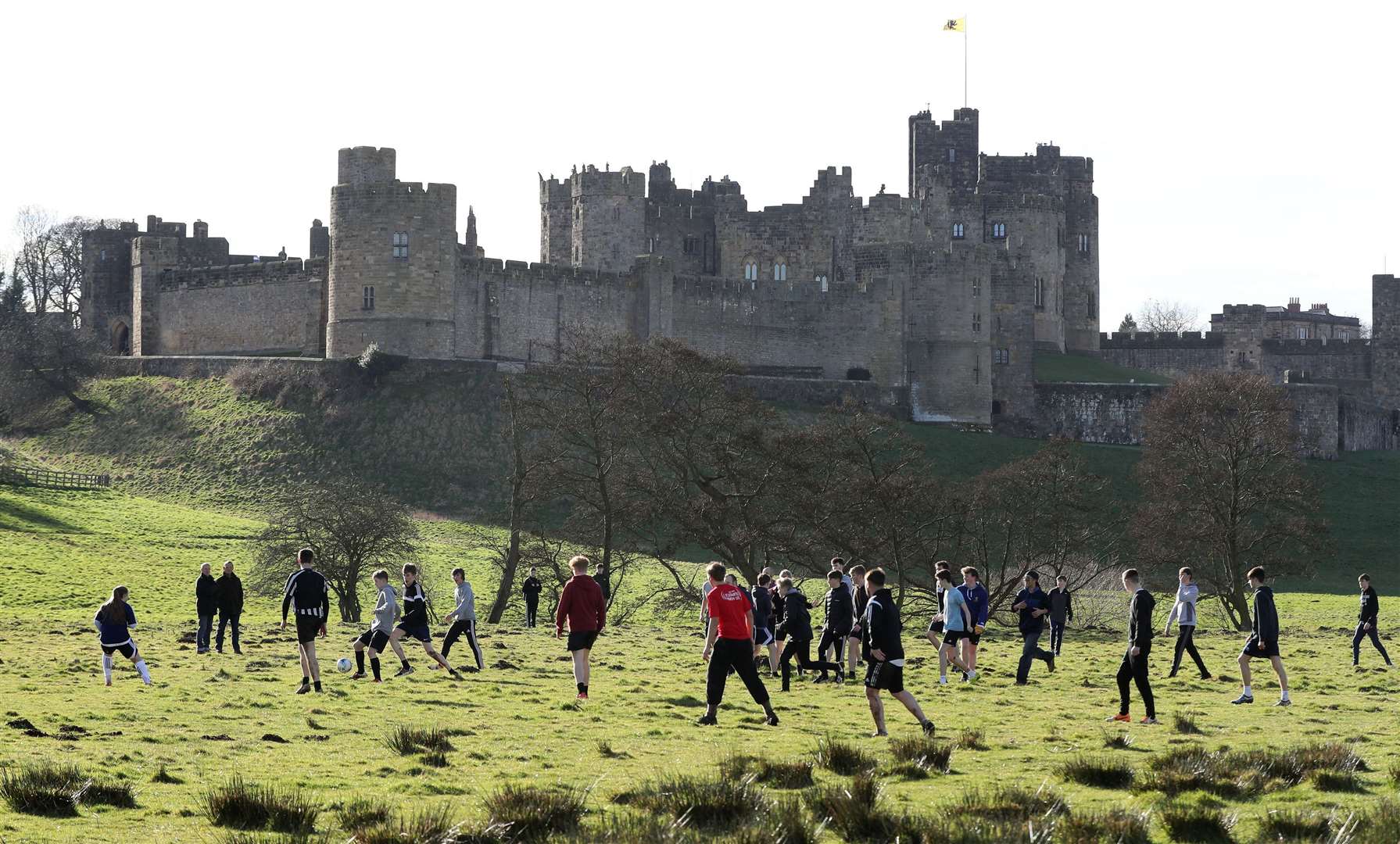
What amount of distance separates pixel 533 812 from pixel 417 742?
13.4 feet

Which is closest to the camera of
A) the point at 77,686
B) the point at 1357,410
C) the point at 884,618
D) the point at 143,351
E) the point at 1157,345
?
the point at 884,618

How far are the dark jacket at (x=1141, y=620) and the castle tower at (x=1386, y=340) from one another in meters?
80.7

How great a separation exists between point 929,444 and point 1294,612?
83.9 ft

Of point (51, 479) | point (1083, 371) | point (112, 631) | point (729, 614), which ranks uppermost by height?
point (1083, 371)

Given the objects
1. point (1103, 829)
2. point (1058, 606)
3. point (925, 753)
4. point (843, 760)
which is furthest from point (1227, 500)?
point (1103, 829)

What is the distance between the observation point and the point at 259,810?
1216 cm

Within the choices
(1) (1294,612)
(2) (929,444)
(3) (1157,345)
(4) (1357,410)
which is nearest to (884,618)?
(1) (1294,612)

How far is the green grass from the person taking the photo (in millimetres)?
88312

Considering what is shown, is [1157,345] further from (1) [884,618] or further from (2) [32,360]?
(1) [884,618]

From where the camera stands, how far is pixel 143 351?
76.2 metres

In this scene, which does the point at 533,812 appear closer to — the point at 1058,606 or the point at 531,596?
the point at 1058,606

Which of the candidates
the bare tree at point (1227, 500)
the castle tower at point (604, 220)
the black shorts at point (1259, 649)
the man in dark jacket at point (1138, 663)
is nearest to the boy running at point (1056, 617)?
the black shorts at point (1259, 649)

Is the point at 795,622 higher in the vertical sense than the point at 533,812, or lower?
higher

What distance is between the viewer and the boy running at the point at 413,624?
73.6 ft
